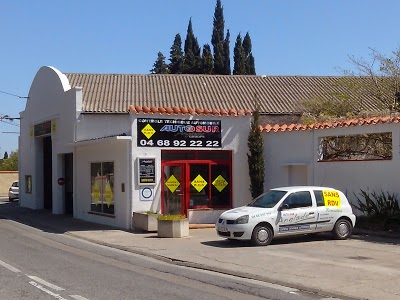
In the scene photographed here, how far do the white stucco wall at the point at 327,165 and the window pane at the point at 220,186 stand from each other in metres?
1.53

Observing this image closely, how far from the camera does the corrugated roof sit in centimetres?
3083

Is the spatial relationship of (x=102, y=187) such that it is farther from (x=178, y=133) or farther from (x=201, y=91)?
(x=201, y=91)

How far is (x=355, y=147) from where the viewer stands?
20906 mm

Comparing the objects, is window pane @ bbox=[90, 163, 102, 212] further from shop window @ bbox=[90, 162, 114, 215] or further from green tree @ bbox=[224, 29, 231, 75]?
green tree @ bbox=[224, 29, 231, 75]

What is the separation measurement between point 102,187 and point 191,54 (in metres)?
40.5

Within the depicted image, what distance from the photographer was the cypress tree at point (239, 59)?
6091 cm

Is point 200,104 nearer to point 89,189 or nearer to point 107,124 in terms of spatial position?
point 107,124

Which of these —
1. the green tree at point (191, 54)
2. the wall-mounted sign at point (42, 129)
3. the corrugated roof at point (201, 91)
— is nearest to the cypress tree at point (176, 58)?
the green tree at point (191, 54)

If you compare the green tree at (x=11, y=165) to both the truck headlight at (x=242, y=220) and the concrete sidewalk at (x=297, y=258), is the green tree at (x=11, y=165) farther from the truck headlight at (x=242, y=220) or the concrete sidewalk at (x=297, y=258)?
the truck headlight at (x=242, y=220)

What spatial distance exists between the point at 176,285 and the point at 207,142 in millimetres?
11686

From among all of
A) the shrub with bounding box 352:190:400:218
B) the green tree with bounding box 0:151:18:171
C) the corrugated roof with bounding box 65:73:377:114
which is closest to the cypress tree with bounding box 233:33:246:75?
the corrugated roof with bounding box 65:73:377:114

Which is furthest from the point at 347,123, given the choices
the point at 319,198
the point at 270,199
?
the point at 270,199

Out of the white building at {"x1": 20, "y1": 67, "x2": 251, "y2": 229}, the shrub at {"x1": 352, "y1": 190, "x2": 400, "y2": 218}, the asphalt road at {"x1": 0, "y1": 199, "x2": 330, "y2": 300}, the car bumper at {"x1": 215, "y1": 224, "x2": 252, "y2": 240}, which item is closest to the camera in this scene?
the asphalt road at {"x1": 0, "y1": 199, "x2": 330, "y2": 300}

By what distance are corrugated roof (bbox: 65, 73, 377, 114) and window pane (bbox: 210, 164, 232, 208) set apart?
27.5 feet
